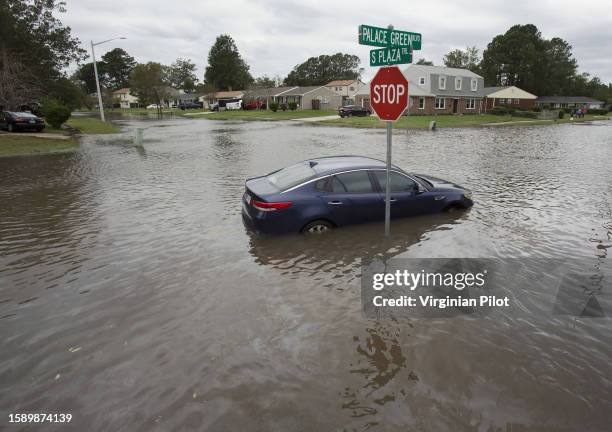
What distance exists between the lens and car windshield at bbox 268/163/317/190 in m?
7.43

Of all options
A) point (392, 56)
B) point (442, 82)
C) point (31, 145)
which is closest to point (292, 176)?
point (392, 56)

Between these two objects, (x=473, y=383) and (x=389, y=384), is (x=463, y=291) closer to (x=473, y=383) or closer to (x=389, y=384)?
(x=473, y=383)

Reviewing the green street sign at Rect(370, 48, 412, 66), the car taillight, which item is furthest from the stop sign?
the car taillight

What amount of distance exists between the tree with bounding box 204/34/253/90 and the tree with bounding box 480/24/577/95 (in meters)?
65.5

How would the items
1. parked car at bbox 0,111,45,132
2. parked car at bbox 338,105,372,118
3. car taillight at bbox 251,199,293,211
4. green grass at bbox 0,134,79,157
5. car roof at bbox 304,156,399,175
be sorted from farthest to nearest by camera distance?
parked car at bbox 338,105,372,118
parked car at bbox 0,111,45,132
green grass at bbox 0,134,79,157
car roof at bbox 304,156,399,175
car taillight at bbox 251,199,293,211

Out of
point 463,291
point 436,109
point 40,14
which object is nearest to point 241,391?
point 463,291

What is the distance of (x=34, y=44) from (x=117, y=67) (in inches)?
4672

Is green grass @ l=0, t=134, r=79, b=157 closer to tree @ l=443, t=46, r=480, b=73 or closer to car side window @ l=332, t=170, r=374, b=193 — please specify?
car side window @ l=332, t=170, r=374, b=193

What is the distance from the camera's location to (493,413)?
11.6ft

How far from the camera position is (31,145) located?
20.2m

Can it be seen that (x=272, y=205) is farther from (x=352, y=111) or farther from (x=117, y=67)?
(x=117, y=67)

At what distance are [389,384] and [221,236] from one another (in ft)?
15.7

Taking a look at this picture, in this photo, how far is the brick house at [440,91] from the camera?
2163 inches

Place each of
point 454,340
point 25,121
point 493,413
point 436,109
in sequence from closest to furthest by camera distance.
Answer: point 493,413, point 454,340, point 25,121, point 436,109
